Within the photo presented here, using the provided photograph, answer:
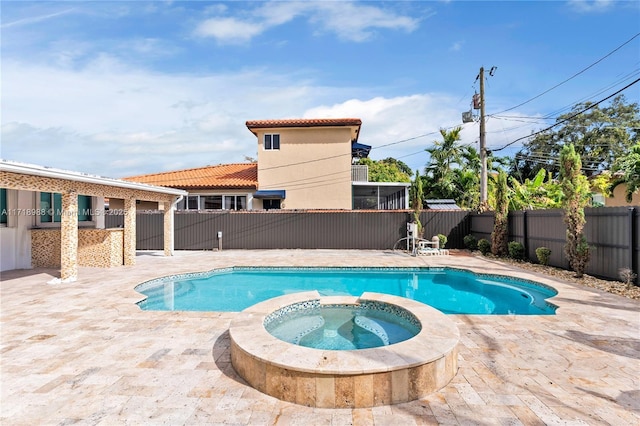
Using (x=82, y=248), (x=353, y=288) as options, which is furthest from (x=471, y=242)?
(x=82, y=248)

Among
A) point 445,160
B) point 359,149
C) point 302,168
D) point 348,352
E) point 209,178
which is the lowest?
point 348,352

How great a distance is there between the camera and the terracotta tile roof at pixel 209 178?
20781mm

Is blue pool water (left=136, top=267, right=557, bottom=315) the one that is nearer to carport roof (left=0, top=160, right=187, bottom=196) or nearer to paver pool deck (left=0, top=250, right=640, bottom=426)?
paver pool deck (left=0, top=250, right=640, bottom=426)

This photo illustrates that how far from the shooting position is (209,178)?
22.5 m

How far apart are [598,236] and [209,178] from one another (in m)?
20.3

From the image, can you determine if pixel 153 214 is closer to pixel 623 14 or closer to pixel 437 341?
pixel 437 341

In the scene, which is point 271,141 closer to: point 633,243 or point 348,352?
point 633,243

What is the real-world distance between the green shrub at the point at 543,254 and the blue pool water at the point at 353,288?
104 inches

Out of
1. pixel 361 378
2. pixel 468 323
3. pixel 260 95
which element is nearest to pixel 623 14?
pixel 468 323

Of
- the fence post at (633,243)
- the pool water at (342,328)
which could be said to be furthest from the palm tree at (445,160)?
Answer: the pool water at (342,328)

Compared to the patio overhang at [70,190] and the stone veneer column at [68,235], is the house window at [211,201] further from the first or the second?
the stone veneer column at [68,235]

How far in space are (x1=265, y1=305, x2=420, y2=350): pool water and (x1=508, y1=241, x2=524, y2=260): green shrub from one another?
31.9 feet

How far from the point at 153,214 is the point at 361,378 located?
17482mm

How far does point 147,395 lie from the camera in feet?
12.1
